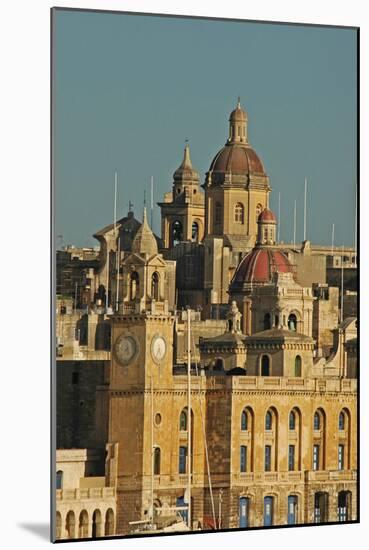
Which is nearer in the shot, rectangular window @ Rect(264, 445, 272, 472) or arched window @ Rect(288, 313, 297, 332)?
rectangular window @ Rect(264, 445, 272, 472)

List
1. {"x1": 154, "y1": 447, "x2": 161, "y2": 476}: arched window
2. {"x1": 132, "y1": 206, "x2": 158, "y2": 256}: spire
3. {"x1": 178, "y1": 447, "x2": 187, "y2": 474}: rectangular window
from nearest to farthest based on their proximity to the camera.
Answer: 1. {"x1": 132, "y1": 206, "x2": 158, "y2": 256}: spire
2. {"x1": 154, "y1": 447, "x2": 161, "y2": 476}: arched window
3. {"x1": 178, "y1": 447, "x2": 187, "y2": 474}: rectangular window

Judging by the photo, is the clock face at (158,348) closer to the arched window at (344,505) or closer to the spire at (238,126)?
the arched window at (344,505)

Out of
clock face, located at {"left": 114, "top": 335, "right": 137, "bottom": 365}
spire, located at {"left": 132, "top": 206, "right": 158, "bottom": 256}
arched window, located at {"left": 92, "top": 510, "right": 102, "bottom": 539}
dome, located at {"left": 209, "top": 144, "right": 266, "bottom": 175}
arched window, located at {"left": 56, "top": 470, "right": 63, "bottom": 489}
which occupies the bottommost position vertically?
arched window, located at {"left": 92, "top": 510, "right": 102, "bottom": 539}

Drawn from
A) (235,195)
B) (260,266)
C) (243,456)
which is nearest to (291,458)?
(243,456)

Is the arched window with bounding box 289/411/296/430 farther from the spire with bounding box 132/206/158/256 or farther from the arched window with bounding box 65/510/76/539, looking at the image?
the arched window with bounding box 65/510/76/539

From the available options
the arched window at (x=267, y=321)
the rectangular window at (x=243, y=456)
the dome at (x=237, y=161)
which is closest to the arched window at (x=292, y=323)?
the arched window at (x=267, y=321)

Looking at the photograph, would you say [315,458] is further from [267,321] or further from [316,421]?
[267,321]

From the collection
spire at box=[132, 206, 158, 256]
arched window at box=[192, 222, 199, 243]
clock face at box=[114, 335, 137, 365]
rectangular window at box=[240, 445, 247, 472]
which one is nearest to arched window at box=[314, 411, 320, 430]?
rectangular window at box=[240, 445, 247, 472]
